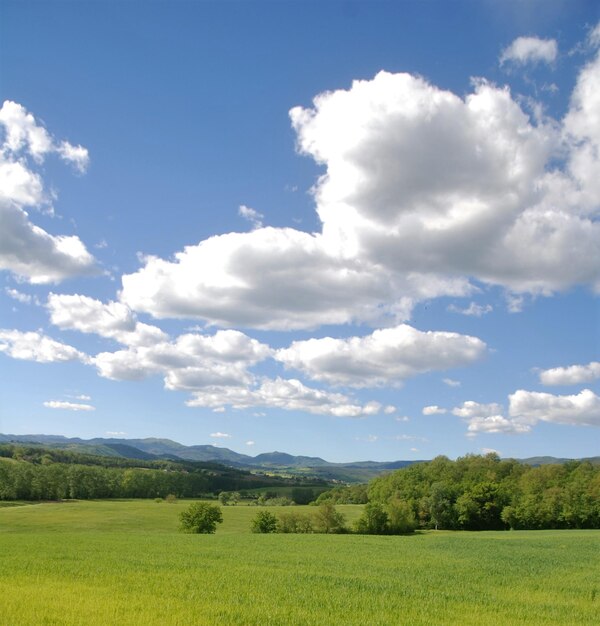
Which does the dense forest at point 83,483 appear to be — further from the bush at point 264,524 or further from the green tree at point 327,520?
the green tree at point 327,520

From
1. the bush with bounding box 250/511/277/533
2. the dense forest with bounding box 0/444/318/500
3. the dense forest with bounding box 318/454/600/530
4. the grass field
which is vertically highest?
the grass field

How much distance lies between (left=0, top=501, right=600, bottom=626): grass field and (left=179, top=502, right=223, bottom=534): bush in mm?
29938

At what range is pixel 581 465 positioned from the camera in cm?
11081

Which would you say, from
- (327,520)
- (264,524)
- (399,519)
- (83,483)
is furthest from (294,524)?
(83,483)

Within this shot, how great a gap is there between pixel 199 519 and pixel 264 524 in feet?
29.8

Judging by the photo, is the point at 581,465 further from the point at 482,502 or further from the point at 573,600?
the point at 573,600

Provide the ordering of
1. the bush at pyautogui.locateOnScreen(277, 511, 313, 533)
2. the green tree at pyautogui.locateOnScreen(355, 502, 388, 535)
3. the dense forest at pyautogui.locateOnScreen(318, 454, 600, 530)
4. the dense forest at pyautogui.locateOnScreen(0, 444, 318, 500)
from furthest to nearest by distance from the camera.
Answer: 1. the dense forest at pyautogui.locateOnScreen(0, 444, 318, 500)
2. the dense forest at pyautogui.locateOnScreen(318, 454, 600, 530)
3. the green tree at pyautogui.locateOnScreen(355, 502, 388, 535)
4. the bush at pyautogui.locateOnScreen(277, 511, 313, 533)

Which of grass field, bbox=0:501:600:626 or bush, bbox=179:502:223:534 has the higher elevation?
grass field, bbox=0:501:600:626

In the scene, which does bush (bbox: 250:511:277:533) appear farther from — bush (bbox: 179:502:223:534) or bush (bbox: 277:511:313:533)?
bush (bbox: 179:502:223:534)

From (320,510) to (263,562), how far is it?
4668cm

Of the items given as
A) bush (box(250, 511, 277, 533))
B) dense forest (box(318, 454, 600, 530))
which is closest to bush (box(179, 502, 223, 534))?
A: bush (box(250, 511, 277, 533))

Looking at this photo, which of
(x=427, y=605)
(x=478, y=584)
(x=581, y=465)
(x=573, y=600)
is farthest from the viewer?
(x=581, y=465)

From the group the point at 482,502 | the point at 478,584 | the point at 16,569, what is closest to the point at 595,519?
the point at 482,502

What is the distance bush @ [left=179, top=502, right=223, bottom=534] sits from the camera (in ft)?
236
